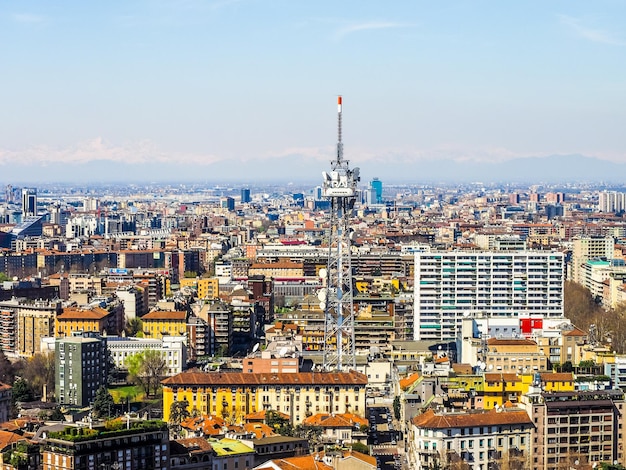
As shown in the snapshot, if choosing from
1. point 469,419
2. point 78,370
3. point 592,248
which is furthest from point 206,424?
point 592,248

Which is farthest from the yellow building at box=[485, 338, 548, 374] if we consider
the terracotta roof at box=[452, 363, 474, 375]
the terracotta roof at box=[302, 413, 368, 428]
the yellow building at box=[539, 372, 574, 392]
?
the terracotta roof at box=[302, 413, 368, 428]

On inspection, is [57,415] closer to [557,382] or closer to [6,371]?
[6,371]

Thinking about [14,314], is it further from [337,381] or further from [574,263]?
[574,263]

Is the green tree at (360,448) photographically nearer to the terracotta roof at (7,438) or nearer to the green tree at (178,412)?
the green tree at (178,412)

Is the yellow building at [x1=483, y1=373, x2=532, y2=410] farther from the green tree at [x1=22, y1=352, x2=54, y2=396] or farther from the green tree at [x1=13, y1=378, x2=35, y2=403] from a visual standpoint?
the green tree at [x1=22, y1=352, x2=54, y2=396]

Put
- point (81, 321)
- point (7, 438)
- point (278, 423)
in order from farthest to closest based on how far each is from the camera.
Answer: point (81, 321)
point (278, 423)
point (7, 438)

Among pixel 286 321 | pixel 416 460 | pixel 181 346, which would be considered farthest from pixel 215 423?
pixel 286 321

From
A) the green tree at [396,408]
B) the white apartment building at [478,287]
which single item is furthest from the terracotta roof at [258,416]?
the white apartment building at [478,287]
